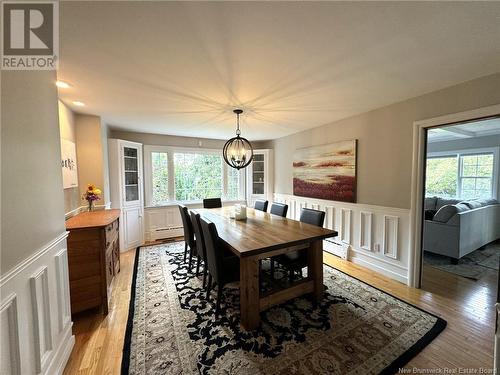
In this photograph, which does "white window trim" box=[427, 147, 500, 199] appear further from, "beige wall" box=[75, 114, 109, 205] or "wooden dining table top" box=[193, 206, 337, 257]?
"beige wall" box=[75, 114, 109, 205]

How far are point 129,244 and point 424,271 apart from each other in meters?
5.03

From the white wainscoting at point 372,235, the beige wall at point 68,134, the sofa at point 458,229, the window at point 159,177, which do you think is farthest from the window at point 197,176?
the sofa at point 458,229

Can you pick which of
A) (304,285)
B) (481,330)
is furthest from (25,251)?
(481,330)

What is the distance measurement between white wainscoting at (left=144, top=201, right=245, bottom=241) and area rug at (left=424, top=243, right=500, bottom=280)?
4.82 metres

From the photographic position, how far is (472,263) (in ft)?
10.5

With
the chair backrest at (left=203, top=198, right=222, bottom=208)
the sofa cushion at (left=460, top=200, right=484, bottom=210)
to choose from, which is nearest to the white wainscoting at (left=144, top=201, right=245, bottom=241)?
the chair backrest at (left=203, top=198, right=222, bottom=208)

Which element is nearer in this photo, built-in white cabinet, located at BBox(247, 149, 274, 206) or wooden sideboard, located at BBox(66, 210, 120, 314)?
wooden sideboard, located at BBox(66, 210, 120, 314)

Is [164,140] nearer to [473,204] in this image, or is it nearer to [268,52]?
[268,52]

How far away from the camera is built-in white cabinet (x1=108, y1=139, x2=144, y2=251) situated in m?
3.71

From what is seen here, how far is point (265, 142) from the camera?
5.65 m

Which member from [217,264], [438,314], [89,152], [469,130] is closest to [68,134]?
[89,152]

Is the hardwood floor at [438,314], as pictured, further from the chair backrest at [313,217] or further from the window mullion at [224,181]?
the window mullion at [224,181]

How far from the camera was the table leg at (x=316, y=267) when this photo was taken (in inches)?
89.5

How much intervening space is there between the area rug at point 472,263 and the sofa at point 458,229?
4.4 inches
